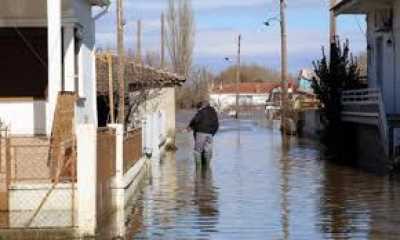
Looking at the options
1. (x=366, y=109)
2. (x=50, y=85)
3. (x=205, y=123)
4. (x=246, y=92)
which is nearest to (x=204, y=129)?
(x=205, y=123)

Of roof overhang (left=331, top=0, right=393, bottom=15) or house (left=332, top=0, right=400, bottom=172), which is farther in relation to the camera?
roof overhang (left=331, top=0, right=393, bottom=15)

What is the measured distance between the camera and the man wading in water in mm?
24453

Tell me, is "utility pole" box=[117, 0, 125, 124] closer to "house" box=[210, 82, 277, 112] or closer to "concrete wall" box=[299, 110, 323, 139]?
"concrete wall" box=[299, 110, 323, 139]

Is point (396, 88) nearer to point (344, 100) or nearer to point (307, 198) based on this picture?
point (344, 100)

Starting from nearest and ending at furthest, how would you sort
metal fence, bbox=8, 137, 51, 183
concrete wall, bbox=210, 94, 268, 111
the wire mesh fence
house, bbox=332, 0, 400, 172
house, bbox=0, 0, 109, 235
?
house, bbox=0, 0, 109, 235 < the wire mesh fence < metal fence, bbox=8, 137, 51, 183 < house, bbox=332, 0, 400, 172 < concrete wall, bbox=210, 94, 268, 111

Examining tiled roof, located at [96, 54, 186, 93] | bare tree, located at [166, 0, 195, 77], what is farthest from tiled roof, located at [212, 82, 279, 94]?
tiled roof, located at [96, 54, 186, 93]

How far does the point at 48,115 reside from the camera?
57.3ft

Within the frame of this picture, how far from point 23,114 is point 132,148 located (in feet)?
7.99

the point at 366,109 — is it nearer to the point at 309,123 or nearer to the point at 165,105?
the point at 165,105

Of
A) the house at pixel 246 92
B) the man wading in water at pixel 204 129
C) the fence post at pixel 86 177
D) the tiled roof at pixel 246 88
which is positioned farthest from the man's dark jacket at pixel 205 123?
the tiled roof at pixel 246 88

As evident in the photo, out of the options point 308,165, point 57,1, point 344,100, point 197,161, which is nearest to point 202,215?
point 57,1

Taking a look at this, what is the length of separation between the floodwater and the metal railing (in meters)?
1.38

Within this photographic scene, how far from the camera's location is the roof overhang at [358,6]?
29641 millimetres

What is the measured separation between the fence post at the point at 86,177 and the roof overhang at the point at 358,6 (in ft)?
59.7
